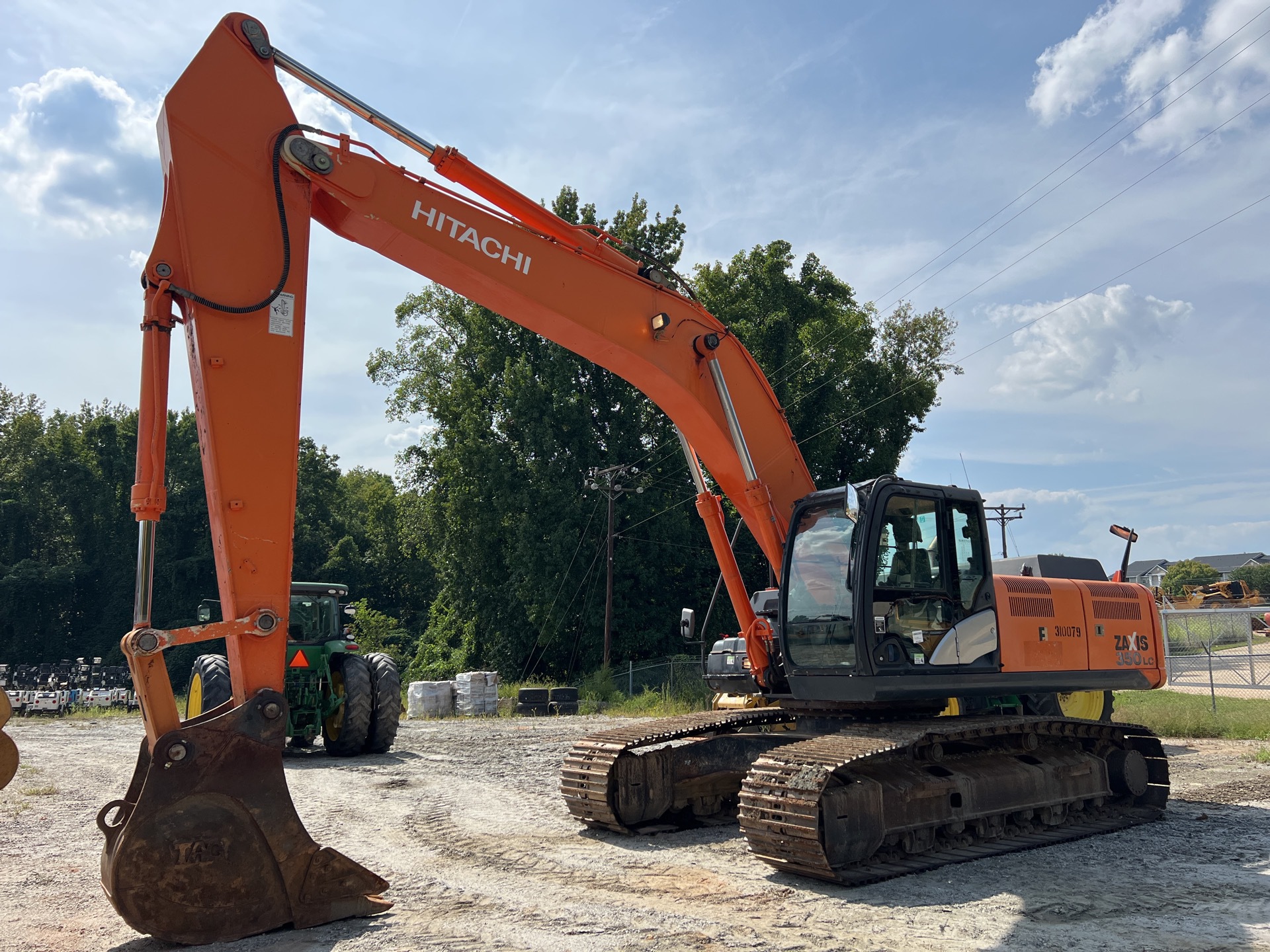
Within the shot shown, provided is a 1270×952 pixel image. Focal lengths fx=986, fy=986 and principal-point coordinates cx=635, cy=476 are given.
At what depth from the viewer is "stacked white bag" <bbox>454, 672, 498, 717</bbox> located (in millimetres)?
21766

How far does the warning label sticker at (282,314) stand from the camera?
5652 mm

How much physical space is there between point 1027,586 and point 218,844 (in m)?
6.22

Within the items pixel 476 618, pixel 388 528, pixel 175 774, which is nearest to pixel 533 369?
pixel 476 618

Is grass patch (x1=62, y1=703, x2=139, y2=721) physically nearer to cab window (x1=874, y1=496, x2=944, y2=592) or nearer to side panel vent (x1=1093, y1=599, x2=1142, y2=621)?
cab window (x1=874, y1=496, x2=944, y2=592)

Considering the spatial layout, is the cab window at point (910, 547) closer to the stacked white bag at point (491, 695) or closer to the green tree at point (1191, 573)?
the stacked white bag at point (491, 695)

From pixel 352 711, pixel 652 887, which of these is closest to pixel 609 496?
pixel 352 711

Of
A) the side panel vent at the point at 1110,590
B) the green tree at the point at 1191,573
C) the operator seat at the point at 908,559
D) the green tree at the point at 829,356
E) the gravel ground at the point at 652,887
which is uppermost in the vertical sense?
the green tree at the point at 829,356

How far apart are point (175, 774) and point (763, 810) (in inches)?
140

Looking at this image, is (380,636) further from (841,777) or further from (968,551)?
(841,777)

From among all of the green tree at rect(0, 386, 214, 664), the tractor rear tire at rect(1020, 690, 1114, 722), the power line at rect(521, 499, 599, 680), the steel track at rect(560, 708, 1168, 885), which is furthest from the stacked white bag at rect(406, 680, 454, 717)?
the green tree at rect(0, 386, 214, 664)

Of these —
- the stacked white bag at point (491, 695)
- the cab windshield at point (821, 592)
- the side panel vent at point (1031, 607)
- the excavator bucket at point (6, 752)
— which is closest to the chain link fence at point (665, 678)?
the stacked white bag at point (491, 695)

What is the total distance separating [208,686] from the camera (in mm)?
11836

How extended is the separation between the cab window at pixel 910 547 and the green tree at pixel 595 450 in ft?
80.3

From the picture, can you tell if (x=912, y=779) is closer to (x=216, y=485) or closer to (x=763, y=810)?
(x=763, y=810)
